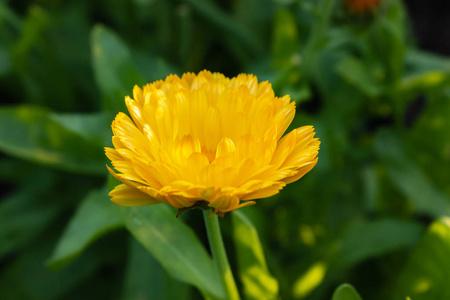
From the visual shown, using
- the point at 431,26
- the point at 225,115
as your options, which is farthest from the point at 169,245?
the point at 431,26

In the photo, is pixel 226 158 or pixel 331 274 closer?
pixel 226 158

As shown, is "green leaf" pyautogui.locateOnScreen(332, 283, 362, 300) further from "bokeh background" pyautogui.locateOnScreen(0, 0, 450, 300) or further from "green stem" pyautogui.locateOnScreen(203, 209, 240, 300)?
"bokeh background" pyautogui.locateOnScreen(0, 0, 450, 300)

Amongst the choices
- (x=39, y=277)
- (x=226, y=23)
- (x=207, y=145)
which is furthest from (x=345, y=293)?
(x=226, y=23)

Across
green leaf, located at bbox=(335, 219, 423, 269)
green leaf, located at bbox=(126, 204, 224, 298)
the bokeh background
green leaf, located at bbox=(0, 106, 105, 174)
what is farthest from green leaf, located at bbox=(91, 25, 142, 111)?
green leaf, located at bbox=(335, 219, 423, 269)

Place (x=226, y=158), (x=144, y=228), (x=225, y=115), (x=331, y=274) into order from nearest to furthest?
(x=226, y=158), (x=225, y=115), (x=144, y=228), (x=331, y=274)

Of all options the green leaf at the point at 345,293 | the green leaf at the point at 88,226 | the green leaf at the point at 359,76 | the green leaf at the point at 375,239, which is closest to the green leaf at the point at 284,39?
the green leaf at the point at 359,76

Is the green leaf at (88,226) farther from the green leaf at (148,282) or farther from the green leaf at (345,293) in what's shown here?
the green leaf at (345,293)

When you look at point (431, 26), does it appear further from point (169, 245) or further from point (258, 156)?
point (258, 156)
